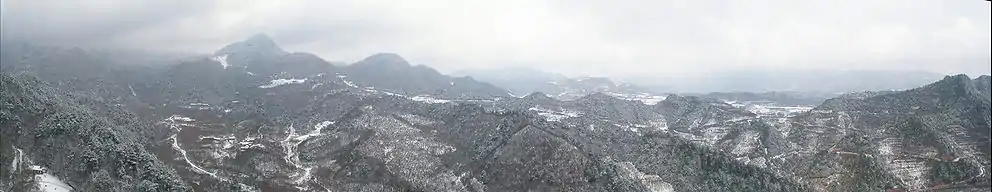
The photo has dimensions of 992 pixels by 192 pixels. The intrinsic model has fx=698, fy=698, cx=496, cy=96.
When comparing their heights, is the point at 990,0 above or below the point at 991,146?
above

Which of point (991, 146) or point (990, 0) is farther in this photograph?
point (991, 146)
